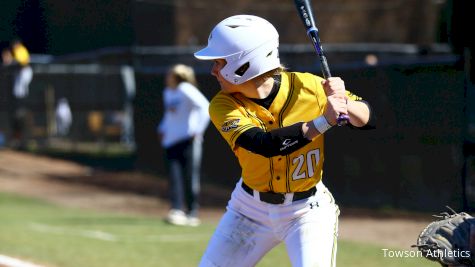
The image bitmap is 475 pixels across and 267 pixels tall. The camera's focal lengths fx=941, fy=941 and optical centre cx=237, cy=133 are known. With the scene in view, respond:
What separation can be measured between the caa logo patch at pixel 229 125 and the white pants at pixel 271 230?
43 cm

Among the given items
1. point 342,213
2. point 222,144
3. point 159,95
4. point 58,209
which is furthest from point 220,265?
point 159,95

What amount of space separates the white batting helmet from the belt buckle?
0.67 meters

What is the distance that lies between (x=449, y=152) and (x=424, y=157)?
1.49ft

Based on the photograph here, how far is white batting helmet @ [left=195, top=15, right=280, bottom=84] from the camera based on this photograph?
206 inches

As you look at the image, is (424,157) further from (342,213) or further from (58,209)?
(58,209)

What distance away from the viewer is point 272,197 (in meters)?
5.41

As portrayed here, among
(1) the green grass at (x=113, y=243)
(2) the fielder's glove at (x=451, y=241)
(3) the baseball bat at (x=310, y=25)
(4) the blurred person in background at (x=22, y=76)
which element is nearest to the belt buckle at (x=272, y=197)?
(3) the baseball bat at (x=310, y=25)

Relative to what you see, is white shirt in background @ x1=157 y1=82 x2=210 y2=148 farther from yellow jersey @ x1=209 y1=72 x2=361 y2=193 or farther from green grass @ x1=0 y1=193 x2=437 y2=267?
yellow jersey @ x1=209 y1=72 x2=361 y2=193

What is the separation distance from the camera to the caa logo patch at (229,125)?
5.26 metres

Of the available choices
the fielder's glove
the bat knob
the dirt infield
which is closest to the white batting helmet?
the bat knob

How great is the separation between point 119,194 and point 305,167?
36.1ft

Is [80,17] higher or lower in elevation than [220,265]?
higher

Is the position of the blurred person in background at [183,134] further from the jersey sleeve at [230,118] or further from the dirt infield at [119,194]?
the jersey sleeve at [230,118]

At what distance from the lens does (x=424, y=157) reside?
12516 mm
